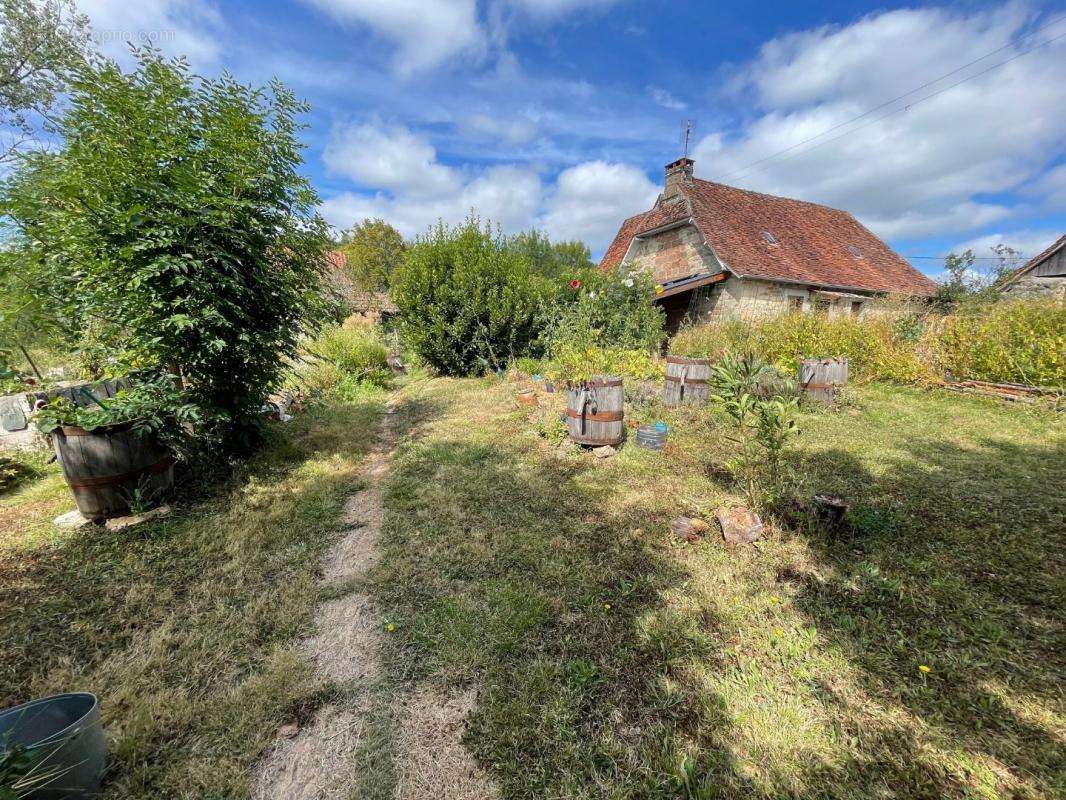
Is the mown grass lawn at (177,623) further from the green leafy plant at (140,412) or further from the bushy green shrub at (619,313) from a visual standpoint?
the bushy green shrub at (619,313)

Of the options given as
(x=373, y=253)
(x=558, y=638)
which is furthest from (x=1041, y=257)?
(x=373, y=253)

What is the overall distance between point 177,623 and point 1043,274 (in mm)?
23775

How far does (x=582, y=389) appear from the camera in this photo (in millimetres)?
5129

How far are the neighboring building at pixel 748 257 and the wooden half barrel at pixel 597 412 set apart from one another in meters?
7.51

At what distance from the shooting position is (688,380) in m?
6.82

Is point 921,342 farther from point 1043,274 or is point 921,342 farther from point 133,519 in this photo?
point 133,519

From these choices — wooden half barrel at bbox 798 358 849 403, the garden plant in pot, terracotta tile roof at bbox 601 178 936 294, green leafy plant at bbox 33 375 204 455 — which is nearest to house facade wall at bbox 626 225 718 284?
terracotta tile roof at bbox 601 178 936 294

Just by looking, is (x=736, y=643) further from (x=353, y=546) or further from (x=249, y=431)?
(x=249, y=431)

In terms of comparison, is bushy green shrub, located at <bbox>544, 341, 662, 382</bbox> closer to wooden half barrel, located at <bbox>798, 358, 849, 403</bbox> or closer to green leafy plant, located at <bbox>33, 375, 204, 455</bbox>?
wooden half barrel, located at <bbox>798, 358, 849, 403</bbox>

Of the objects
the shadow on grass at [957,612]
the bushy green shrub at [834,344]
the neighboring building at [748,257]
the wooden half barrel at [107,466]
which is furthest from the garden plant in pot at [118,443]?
the neighboring building at [748,257]

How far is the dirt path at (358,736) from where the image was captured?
1724 mm

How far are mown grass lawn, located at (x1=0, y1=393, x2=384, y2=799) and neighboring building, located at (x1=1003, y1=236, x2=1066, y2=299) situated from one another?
2087 cm

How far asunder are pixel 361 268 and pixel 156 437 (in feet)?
85.7

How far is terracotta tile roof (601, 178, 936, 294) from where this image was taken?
42.0 feet
